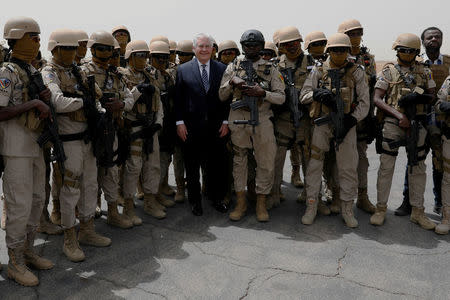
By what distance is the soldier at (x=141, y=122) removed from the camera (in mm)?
4957

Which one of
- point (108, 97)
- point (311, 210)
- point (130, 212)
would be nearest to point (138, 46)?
point (108, 97)

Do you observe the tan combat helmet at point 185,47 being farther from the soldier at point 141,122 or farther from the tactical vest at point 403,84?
the tactical vest at point 403,84

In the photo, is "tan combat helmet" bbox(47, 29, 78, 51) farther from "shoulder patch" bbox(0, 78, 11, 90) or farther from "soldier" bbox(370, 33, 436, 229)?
"soldier" bbox(370, 33, 436, 229)

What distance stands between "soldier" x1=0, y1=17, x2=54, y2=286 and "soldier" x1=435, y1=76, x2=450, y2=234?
433 centimetres

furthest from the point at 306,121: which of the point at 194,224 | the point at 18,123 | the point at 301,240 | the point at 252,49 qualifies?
the point at 18,123

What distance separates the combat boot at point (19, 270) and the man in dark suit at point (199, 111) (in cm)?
228

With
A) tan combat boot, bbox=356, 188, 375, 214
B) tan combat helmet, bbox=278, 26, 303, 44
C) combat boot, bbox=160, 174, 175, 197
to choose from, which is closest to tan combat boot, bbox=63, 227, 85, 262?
combat boot, bbox=160, 174, 175, 197

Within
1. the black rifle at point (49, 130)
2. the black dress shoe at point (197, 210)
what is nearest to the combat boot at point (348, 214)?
the black dress shoe at point (197, 210)

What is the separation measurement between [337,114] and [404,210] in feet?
5.79

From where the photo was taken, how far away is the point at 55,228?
15.9 ft

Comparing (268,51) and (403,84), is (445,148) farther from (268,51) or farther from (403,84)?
(268,51)

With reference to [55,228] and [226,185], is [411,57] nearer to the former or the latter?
[226,185]

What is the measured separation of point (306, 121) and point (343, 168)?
0.80 metres

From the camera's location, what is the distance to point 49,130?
3750mm
